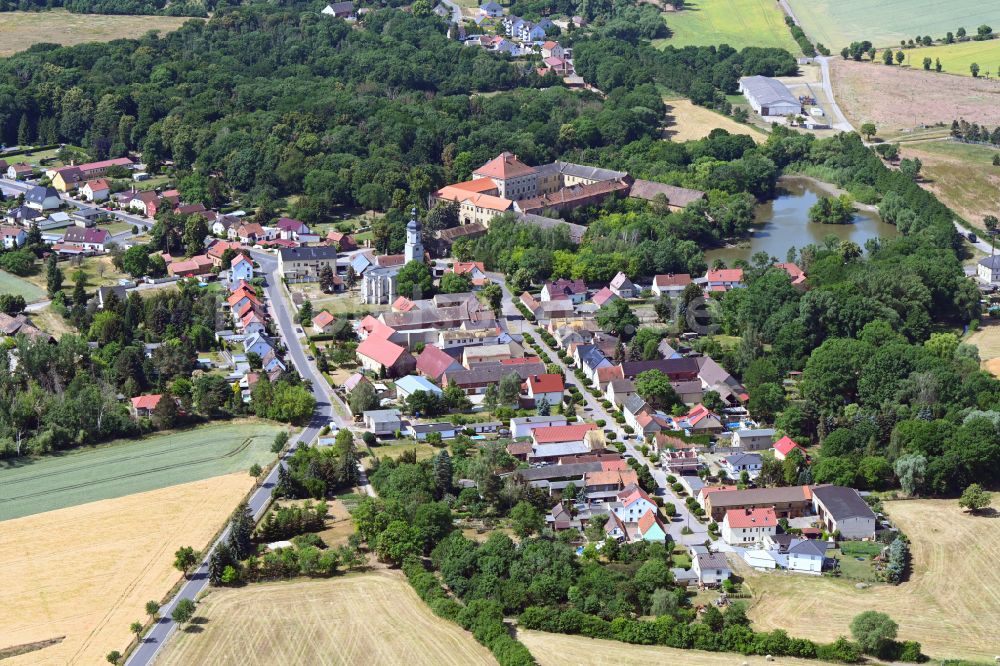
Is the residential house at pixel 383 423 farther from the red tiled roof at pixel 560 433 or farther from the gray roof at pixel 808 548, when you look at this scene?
the gray roof at pixel 808 548

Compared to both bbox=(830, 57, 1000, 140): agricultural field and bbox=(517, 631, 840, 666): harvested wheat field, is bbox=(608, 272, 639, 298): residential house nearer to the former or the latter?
bbox=(517, 631, 840, 666): harvested wheat field

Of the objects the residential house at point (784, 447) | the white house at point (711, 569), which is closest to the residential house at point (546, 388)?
the residential house at point (784, 447)

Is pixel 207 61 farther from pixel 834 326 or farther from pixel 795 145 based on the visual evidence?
pixel 834 326

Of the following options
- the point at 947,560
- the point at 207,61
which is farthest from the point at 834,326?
the point at 207,61

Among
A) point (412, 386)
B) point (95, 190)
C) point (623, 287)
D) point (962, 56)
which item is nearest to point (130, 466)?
point (412, 386)

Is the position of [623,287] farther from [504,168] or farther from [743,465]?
[743,465]
